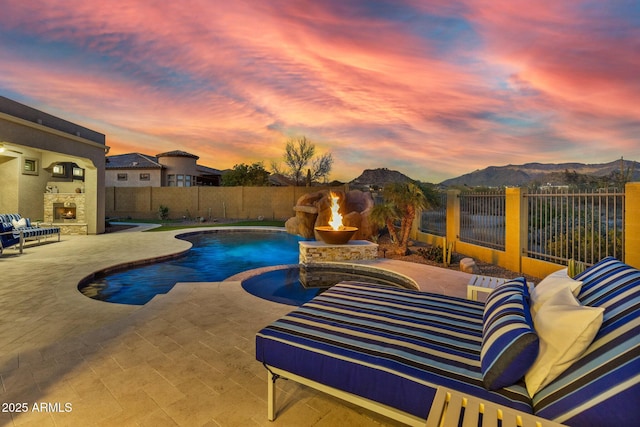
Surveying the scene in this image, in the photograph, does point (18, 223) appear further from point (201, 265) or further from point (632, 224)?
point (632, 224)

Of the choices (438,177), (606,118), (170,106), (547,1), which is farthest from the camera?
(438,177)

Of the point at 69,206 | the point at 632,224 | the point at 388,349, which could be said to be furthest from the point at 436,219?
the point at 69,206

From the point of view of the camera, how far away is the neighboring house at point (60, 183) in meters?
12.6

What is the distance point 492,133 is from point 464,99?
4289mm

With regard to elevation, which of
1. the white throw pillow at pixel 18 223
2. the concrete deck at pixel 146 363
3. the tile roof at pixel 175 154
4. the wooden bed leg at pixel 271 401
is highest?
the tile roof at pixel 175 154

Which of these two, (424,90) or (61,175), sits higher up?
(424,90)

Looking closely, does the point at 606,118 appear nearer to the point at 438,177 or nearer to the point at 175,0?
the point at 175,0

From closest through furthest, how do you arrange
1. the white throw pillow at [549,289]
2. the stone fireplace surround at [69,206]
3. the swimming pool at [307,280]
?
the white throw pillow at [549,289] < the swimming pool at [307,280] < the stone fireplace surround at [69,206]

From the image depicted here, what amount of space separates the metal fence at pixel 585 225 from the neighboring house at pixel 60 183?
15.7m

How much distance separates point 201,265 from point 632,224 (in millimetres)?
9833

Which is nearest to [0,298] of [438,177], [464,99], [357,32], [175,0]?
[175,0]

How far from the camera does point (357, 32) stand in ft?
27.9

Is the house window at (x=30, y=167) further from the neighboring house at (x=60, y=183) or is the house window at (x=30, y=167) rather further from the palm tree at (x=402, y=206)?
the palm tree at (x=402, y=206)

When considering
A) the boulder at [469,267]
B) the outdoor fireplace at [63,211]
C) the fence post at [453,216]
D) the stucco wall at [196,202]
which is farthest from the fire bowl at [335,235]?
the stucco wall at [196,202]
